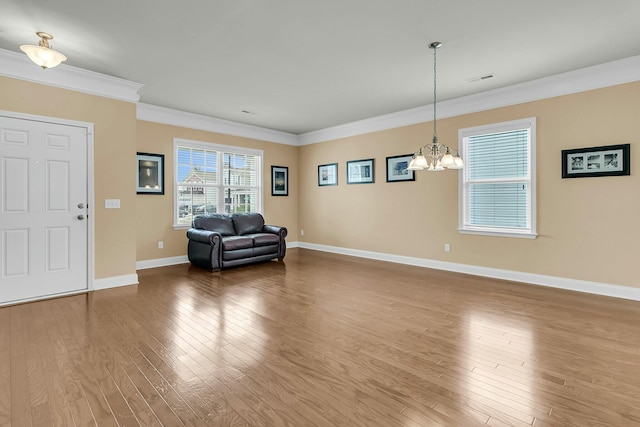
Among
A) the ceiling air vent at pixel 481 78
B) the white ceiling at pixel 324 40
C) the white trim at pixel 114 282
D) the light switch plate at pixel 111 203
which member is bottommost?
the white trim at pixel 114 282

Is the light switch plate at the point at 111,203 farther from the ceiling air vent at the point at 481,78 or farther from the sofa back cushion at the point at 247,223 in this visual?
the ceiling air vent at the point at 481,78

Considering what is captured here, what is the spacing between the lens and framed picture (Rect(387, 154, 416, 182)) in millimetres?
5988

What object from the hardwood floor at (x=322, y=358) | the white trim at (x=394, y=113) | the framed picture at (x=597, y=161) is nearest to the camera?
the hardwood floor at (x=322, y=358)

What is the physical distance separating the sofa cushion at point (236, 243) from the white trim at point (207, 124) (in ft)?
7.64

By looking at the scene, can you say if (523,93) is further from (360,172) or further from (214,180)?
(214,180)

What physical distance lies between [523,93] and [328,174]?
402 centimetres

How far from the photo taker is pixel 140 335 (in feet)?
9.41

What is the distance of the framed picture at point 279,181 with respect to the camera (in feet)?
25.2

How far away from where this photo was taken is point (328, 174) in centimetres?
750

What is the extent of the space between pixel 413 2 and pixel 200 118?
15.6ft

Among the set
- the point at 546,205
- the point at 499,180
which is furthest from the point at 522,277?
the point at 499,180

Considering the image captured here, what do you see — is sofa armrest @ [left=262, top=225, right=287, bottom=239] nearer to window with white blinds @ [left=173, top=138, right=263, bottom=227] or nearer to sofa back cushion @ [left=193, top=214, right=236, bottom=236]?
sofa back cushion @ [left=193, top=214, right=236, bottom=236]

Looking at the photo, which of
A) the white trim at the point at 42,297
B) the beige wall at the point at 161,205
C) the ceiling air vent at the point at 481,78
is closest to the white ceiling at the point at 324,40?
the ceiling air vent at the point at 481,78

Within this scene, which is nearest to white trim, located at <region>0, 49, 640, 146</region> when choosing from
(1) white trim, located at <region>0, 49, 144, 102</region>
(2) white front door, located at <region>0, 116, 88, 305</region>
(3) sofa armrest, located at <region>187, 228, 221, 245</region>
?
(1) white trim, located at <region>0, 49, 144, 102</region>
